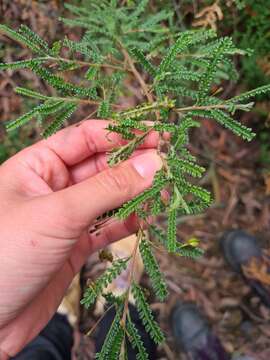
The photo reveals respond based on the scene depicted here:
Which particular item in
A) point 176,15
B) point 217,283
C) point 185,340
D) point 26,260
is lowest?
point 185,340

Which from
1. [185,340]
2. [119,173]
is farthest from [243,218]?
[119,173]

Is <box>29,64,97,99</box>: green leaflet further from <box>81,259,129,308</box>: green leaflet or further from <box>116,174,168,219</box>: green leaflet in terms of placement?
<box>81,259,129,308</box>: green leaflet

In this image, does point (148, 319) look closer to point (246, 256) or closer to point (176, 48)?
point (176, 48)

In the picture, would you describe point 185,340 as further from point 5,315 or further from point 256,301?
point 5,315

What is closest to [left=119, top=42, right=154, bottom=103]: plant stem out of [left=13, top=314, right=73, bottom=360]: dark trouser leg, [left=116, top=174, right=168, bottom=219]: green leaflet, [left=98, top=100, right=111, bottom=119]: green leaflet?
[left=98, top=100, right=111, bottom=119]: green leaflet

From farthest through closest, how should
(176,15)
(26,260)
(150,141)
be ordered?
(176,15)
(150,141)
(26,260)

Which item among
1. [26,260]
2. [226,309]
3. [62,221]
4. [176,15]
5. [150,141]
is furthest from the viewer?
[226,309]

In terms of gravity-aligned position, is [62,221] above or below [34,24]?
below
